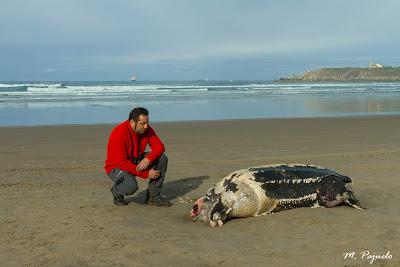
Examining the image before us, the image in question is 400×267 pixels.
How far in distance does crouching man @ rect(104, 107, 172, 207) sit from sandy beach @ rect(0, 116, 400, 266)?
313mm

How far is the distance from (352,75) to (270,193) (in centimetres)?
12480

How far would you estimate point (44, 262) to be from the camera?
4.53m

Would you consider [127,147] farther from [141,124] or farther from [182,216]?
[182,216]

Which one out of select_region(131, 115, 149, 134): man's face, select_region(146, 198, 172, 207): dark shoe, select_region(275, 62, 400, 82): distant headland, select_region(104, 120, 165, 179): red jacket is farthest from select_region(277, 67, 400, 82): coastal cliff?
select_region(131, 115, 149, 134): man's face

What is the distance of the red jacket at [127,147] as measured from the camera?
6371mm

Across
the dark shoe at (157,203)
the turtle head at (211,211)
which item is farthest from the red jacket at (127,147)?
the turtle head at (211,211)

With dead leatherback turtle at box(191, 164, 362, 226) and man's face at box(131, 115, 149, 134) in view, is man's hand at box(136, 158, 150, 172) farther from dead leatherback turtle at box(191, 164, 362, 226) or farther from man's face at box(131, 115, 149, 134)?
dead leatherback turtle at box(191, 164, 362, 226)

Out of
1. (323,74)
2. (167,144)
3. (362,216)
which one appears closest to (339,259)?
(362,216)

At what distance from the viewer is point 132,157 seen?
665 cm

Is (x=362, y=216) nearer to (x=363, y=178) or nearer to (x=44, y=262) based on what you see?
(x=363, y=178)

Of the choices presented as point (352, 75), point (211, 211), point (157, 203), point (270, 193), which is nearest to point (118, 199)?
point (157, 203)

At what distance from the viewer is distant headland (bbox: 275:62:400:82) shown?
4345 inches

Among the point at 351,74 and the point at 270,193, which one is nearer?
the point at 270,193

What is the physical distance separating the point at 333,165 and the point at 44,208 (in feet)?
18.4
